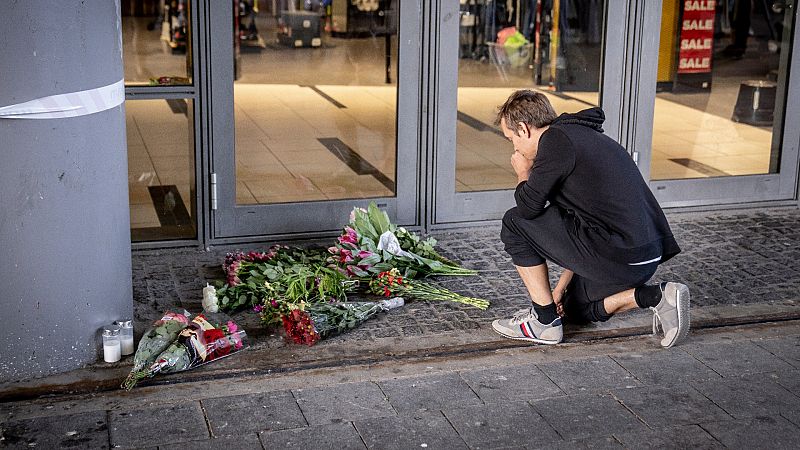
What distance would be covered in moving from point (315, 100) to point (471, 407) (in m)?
2.81

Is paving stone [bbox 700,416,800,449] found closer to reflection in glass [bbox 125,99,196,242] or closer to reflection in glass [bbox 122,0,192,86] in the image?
reflection in glass [bbox 125,99,196,242]

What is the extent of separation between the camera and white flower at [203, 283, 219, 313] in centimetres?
557

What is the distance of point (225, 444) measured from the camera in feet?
14.0

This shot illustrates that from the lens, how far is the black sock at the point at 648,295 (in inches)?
203

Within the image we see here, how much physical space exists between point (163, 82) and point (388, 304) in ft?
6.54

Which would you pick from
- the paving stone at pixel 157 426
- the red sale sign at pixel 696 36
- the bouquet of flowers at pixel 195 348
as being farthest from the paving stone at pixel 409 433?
the red sale sign at pixel 696 36

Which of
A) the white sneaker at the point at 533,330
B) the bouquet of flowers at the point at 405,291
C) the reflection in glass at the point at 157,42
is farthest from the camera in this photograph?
the reflection in glass at the point at 157,42

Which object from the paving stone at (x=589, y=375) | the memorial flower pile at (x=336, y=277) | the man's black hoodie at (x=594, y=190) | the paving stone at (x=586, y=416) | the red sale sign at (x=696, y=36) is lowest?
the paving stone at (x=586, y=416)

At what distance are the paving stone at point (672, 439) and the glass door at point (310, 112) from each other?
2.95 metres

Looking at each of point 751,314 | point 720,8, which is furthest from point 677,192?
point 751,314

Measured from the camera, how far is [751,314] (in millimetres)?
5754

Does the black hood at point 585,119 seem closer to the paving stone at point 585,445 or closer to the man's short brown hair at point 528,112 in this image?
the man's short brown hair at point 528,112

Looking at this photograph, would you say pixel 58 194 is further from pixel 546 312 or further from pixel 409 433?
pixel 546 312

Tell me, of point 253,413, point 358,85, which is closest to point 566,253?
point 253,413
